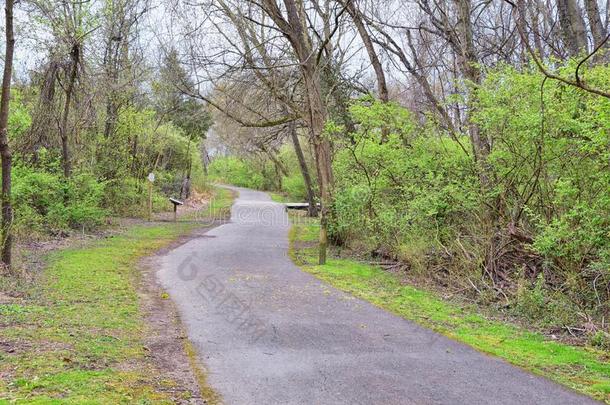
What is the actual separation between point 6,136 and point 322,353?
7.52 meters

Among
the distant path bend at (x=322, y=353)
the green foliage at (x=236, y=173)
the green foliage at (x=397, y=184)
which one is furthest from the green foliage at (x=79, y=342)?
the green foliage at (x=236, y=173)

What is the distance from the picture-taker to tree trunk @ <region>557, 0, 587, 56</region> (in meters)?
12.4

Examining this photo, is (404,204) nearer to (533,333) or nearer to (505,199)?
(505,199)

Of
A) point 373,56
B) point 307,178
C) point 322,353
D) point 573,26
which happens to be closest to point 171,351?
point 322,353

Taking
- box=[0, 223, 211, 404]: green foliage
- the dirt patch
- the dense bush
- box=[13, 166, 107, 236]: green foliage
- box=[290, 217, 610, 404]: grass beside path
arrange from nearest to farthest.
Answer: box=[0, 223, 211, 404]: green foliage, the dirt patch, box=[290, 217, 610, 404]: grass beside path, the dense bush, box=[13, 166, 107, 236]: green foliage

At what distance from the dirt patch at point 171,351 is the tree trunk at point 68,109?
326 inches

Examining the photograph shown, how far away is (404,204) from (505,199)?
3.46 m

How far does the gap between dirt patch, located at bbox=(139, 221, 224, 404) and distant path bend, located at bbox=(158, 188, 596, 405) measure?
141mm

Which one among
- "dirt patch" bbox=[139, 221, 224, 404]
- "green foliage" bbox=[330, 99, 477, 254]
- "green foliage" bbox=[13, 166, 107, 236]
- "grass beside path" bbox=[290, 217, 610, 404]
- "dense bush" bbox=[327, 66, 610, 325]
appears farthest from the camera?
"green foliage" bbox=[13, 166, 107, 236]

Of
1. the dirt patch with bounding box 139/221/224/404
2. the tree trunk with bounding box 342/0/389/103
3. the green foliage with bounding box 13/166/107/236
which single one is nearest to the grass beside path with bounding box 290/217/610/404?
the dirt patch with bounding box 139/221/224/404

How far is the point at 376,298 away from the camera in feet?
32.4

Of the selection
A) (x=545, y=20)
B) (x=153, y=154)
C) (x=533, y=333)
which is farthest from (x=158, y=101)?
(x=533, y=333)

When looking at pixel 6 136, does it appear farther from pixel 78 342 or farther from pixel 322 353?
pixel 322 353

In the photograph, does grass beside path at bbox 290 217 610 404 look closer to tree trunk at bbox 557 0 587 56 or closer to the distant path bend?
the distant path bend
